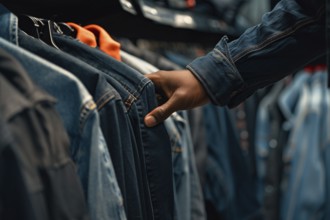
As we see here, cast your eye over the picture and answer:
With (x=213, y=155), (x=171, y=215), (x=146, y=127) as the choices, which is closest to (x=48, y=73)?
(x=146, y=127)

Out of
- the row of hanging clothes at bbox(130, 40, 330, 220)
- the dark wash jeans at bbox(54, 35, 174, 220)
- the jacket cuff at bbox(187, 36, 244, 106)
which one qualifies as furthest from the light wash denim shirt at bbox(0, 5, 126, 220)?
the row of hanging clothes at bbox(130, 40, 330, 220)

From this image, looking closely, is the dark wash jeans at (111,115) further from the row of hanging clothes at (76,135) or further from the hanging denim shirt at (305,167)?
the hanging denim shirt at (305,167)

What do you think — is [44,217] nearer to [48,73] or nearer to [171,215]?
[48,73]

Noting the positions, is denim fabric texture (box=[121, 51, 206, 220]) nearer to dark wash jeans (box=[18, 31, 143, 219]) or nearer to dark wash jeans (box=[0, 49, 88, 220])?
dark wash jeans (box=[18, 31, 143, 219])

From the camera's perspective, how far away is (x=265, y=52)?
0.96m

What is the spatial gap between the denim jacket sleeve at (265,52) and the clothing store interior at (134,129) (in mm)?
115

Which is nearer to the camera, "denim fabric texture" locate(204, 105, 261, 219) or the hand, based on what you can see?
the hand

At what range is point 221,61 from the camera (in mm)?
944

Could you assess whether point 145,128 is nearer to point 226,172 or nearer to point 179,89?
point 179,89

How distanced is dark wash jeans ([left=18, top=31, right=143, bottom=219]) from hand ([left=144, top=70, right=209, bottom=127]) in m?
0.15

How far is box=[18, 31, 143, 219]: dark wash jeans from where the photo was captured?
75 centimetres

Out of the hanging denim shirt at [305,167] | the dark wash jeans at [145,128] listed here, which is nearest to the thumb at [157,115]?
the dark wash jeans at [145,128]

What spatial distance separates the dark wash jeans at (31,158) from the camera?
0.54 metres

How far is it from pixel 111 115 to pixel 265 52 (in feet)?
1.11
